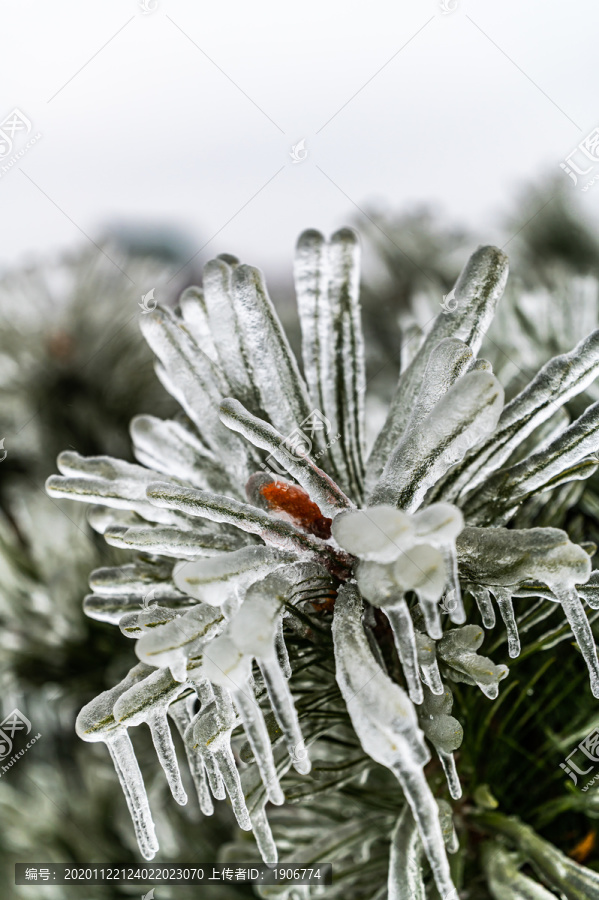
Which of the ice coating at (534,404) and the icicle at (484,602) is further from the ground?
the ice coating at (534,404)

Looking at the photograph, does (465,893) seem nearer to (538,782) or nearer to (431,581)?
(538,782)

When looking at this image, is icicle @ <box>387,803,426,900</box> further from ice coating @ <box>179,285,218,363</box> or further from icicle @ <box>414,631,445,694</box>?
ice coating @ <box>179,285,218,363</box>

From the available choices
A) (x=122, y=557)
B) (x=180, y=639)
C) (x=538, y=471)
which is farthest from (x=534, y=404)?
(x=122, y=557)

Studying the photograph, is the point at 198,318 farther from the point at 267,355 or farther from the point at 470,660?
the point at 470,660

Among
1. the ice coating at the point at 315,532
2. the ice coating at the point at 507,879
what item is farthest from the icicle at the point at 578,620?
the ice coating at the point at 507,879

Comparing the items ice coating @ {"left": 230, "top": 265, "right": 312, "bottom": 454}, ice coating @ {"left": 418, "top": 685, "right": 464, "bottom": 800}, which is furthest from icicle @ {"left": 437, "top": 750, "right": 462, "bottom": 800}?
ice coating @ {"left": 230, "top": 265, "right": 312, "bottom": 454}

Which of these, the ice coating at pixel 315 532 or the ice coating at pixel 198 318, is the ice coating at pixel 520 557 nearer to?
the ice coating at pixel 315 532
